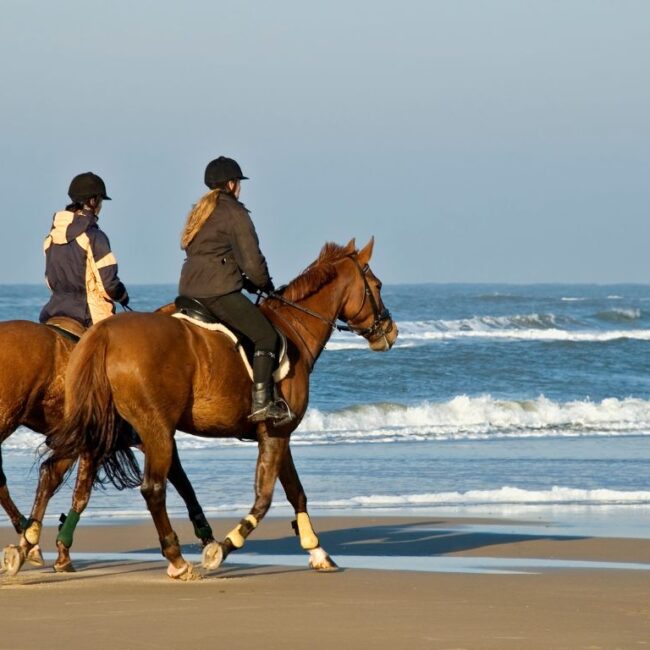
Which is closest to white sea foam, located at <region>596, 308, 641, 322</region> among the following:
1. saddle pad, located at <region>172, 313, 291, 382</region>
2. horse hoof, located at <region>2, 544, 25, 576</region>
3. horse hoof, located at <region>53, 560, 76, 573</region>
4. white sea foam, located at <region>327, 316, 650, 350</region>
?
white sea foam, located at <region>327, 316, 650, 350</region>

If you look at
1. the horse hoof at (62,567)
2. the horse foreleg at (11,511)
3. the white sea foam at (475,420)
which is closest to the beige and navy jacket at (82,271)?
the horse foreleg at (11,511)

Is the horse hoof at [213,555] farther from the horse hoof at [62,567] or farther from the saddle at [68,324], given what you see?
the saddle at [68,324]

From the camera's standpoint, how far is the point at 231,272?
26.7 feet

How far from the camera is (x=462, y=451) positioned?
1684cm

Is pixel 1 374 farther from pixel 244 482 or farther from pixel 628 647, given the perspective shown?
pixel 244 482

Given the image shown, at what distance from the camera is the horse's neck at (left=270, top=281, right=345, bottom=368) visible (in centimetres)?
862

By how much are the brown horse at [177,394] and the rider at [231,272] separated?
129 mm

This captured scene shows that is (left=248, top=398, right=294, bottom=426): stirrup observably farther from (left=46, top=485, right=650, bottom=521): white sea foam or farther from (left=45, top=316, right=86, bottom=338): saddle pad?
(left=46, top=485, right=650, bottom=521): white sea foam

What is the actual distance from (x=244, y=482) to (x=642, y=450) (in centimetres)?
550

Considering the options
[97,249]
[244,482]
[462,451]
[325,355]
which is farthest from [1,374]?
[325,355]

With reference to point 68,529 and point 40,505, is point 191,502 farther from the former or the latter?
point 40,505

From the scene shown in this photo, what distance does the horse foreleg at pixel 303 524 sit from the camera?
8.37m

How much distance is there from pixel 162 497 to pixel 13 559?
90cm

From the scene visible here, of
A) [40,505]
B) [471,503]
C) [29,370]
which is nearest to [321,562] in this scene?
[40,505]
